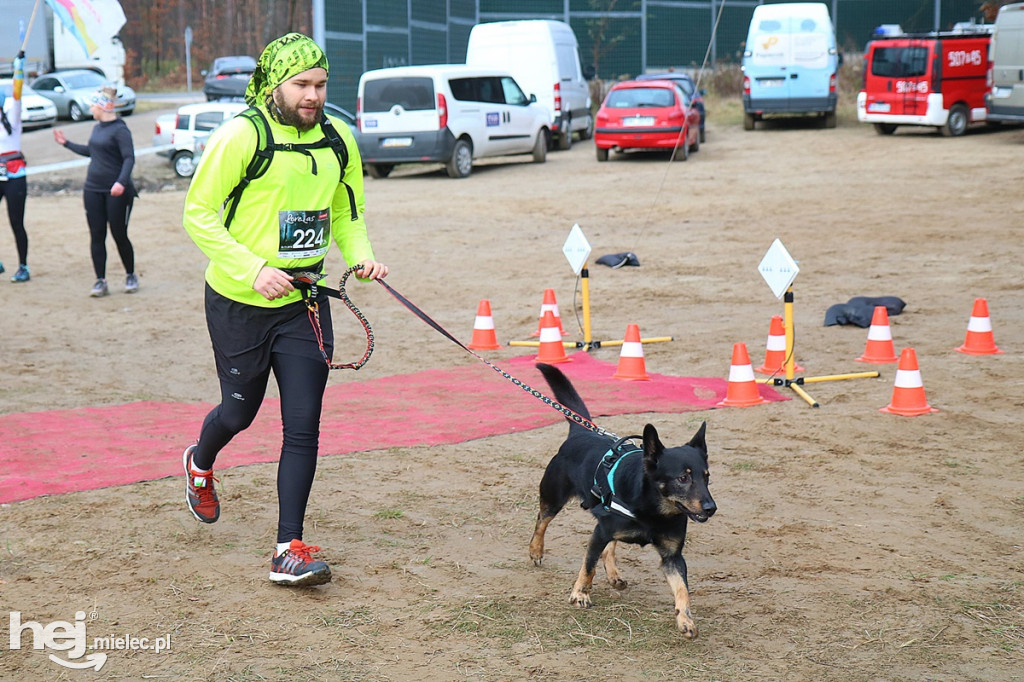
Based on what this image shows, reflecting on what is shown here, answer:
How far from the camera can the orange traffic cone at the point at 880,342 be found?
321 inches

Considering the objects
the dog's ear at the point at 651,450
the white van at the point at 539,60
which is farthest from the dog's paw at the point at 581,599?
the white van at the point at 539,60

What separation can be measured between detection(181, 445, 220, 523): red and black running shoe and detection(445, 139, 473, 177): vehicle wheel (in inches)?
663

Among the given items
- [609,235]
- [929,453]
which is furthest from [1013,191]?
[929,453]

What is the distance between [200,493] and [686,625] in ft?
7.07

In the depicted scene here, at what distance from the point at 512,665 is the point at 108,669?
1.32m

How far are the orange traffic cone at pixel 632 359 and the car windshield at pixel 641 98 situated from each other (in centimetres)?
1485

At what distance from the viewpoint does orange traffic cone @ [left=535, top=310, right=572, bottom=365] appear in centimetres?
862

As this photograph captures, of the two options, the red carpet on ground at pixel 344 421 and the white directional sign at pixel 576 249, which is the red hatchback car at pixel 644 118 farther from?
the red carpet on ground at pixel 344 421

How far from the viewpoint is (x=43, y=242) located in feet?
49.8

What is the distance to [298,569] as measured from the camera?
4.22 metres

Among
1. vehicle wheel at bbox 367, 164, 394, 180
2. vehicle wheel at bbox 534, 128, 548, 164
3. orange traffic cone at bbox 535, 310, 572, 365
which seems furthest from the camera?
vehicle wheel at bbox 534, 128, 548, 164

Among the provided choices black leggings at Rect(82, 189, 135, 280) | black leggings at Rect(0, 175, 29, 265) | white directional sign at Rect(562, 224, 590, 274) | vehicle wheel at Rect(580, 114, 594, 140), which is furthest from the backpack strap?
vehicle wheel at Rect(580, 114, 594, 140)

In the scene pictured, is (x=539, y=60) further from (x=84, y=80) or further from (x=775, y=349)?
(x=775, y=349)

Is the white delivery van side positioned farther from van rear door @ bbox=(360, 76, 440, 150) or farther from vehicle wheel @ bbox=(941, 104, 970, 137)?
van rear door @ bbox=(360, 76, 440, 150)
